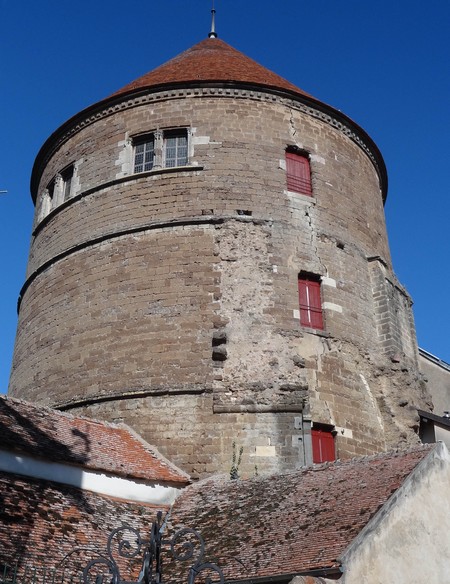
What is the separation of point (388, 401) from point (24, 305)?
30.7 feet

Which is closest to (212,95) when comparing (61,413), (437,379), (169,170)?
(169,170)

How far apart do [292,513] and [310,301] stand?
6.35 m

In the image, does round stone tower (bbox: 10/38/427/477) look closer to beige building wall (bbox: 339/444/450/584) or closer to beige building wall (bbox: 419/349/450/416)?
beige building wall (bbox: 339/444/450/584)

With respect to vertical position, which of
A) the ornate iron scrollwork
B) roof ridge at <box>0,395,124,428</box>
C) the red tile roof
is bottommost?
the ornate iron scrollwork

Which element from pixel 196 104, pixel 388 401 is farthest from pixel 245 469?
pixel 196 104

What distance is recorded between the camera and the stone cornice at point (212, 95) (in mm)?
17375

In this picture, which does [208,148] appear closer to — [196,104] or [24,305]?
[196,104]

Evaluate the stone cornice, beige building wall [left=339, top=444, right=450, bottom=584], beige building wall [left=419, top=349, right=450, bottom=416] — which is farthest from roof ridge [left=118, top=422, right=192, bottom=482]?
beige building wall [left=419, top=349, right=450, bottom=416]

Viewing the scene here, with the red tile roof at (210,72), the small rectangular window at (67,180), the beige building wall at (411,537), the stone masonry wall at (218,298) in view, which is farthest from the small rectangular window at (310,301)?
the small rectangular window at (67,180)

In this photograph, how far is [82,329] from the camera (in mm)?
15758

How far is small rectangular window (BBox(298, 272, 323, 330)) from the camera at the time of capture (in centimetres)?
1542

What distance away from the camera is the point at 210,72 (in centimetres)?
1798

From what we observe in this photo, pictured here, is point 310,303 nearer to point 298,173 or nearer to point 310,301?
point 310,301

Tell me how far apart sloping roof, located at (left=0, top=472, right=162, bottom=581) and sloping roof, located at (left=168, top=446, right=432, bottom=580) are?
3.37ft
